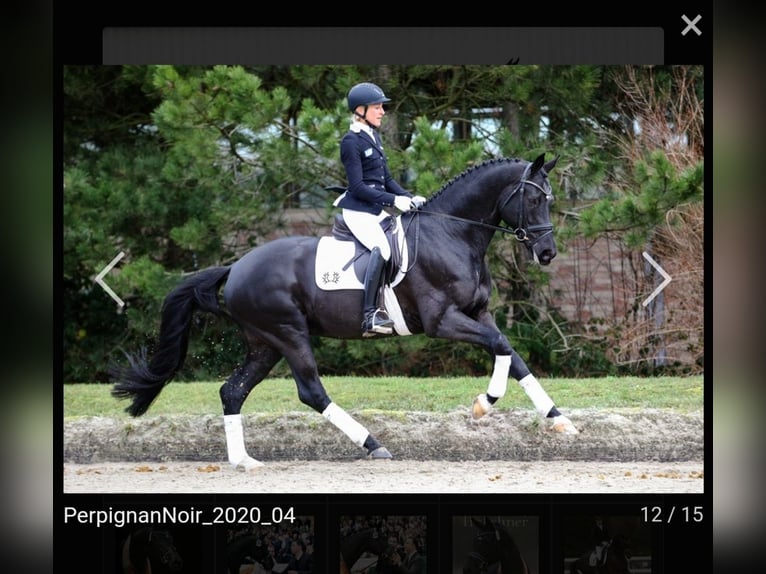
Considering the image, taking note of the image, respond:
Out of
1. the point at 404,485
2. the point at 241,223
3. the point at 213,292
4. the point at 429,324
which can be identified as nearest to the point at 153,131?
the point at 241,223

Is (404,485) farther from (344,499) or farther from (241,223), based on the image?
(241,223)

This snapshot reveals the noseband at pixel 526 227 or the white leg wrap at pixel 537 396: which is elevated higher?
the noseband at pixel 526 227

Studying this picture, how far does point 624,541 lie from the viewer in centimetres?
656

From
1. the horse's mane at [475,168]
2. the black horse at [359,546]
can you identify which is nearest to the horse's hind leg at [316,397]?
the black horse at [359,546]

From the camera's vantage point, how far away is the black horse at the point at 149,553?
643 centimetres

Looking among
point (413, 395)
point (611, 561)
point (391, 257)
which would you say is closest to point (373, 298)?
point (391, 257)

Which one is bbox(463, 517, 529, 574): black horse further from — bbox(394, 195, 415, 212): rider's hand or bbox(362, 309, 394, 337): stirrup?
bbox(394, 195, 415, 212): rider's hand

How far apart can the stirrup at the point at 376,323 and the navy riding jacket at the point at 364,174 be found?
0.68 meters

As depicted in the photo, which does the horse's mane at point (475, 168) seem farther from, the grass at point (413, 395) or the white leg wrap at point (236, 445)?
the grass at point (413, 395)

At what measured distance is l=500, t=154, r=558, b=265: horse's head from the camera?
754cm

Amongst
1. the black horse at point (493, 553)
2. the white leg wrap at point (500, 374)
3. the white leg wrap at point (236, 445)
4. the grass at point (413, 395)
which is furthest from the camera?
the grass at point (413, 395)

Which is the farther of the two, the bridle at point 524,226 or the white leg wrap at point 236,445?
the white leg wrap at point 236,445

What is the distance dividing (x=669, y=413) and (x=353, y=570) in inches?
133

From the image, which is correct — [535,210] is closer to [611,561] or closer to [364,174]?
[364,174]
